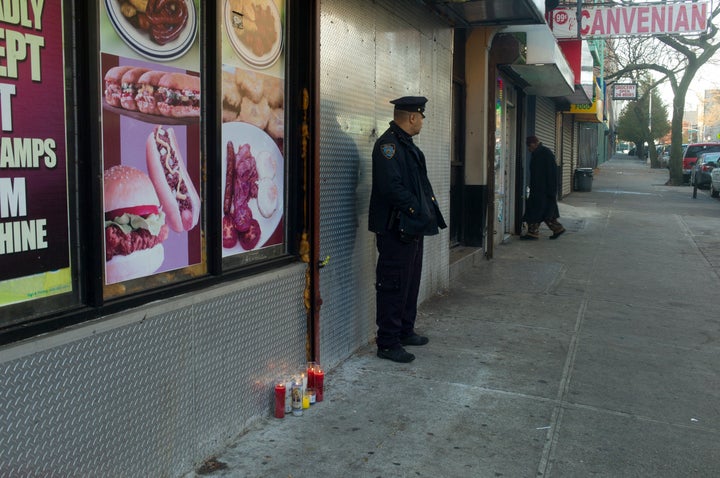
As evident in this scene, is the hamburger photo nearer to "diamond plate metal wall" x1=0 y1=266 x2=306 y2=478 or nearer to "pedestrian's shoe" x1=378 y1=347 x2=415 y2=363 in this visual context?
"diamond plate metal wall" x1=0 y1=266 x2=306 y2=478

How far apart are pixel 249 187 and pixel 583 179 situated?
2311 cm

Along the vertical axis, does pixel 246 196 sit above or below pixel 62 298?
above

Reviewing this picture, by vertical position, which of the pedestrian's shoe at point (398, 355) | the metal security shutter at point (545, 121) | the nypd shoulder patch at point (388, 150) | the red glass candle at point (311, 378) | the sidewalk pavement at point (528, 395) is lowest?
the sidewalk pavement at point (528, 395)

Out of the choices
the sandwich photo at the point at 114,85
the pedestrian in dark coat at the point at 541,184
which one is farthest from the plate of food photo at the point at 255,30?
the pedestrian in dark coat at the point at 541,184

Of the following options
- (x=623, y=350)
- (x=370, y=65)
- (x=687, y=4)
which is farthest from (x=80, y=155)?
(x=687, y=4)

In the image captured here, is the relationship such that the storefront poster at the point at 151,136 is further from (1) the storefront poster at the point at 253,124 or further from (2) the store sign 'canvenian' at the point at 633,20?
(2) the store sign 'canvenian' at the point at 633,20

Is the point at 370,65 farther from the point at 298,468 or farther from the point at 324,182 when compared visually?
the point at 298,468

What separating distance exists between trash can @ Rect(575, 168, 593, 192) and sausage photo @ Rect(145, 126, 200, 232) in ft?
77.1

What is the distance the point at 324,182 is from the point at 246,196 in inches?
32.7

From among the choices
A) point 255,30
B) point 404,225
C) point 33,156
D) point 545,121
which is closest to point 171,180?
point 33,156

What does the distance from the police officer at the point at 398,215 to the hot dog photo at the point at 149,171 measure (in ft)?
5.56

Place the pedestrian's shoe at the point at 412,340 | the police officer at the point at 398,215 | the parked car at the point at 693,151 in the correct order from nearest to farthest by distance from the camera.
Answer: the police officer at the point at 398,215, the pedestrian's shoe at the point at 412,340, the parked car at the point at 693,151

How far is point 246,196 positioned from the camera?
4188 millimetres

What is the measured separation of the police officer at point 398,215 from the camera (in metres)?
5.04
